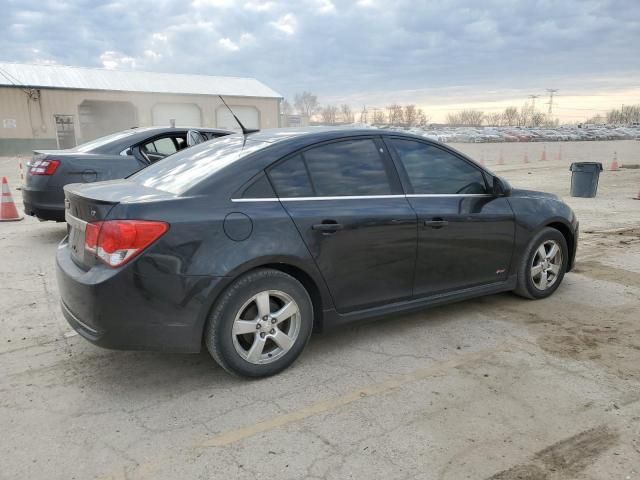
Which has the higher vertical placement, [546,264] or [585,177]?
[585,177]

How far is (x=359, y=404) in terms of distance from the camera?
10.1 ft

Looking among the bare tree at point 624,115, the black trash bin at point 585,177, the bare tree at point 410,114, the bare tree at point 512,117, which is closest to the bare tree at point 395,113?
the bare tree at point 410,114

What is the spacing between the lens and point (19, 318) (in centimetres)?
440

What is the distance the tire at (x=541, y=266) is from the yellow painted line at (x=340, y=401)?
108cm

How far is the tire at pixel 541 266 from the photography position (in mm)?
4707

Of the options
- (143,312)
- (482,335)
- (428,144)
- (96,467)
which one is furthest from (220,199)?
(482,335)

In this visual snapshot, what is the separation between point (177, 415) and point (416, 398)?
1.42 meters

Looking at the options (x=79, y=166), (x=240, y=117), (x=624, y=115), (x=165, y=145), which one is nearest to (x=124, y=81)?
(x=240, y=117)

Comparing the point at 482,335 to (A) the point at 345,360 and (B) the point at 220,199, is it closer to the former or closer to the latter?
(A) the point at 345,360

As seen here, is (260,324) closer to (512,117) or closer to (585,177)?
(585,177)

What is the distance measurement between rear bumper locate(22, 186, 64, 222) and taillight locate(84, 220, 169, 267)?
165 inches

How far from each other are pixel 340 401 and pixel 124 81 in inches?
1535

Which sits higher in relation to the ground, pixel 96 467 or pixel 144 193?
pixel 144 193

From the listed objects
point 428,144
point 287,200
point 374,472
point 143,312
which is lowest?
point 374,472
